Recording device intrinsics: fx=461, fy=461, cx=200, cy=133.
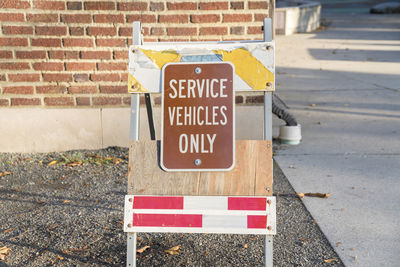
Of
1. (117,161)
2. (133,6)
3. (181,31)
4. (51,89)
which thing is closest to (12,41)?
(51,89)

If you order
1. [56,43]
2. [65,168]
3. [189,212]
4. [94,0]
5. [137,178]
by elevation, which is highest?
[94,0]

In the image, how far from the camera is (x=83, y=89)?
532 cm

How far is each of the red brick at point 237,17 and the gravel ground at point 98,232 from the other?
1.70 meters

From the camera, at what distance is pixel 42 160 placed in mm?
5219

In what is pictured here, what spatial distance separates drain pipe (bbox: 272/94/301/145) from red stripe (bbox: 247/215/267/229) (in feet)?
10.0

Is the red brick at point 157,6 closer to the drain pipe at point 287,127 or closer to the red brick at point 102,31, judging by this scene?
the red brick at point 102,31

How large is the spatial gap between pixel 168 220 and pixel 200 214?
190 mm

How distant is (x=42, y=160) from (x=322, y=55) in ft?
31.6

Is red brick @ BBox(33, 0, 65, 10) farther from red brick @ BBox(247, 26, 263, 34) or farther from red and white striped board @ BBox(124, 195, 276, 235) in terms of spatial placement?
red and white striped board @ BBox(124, 195, 276, 235)

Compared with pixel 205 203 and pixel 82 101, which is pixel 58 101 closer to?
pixel 82 101

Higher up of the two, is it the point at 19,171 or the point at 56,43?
the point at 56,43

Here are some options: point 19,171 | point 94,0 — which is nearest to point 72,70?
point 94,0

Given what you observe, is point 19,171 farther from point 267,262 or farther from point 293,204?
point 267,262

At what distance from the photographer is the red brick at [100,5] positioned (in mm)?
5113
